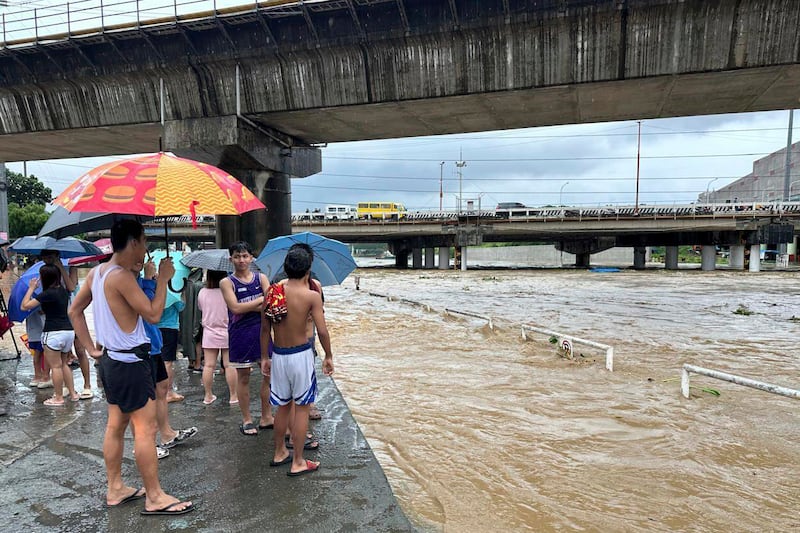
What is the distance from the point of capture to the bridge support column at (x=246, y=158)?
13664 millimetres

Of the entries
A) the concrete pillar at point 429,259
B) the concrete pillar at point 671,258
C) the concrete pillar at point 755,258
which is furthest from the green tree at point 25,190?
the concrete pillar at point 755,258

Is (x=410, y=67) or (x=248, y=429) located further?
(x=410, y=67)

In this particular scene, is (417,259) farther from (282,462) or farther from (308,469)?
(308,469)

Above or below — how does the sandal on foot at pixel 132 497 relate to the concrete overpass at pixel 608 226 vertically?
below

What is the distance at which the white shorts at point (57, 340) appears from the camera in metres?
5.77

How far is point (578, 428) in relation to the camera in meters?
6.31

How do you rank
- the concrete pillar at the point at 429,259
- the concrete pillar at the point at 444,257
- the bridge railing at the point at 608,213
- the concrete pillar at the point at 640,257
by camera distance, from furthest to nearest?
1. the concrete pillar at the point at 429,259
2. the concrete pillar at the point at 444,257
3. the concrete pillar at the point at 640,257
4. the bridge railing at the point at 608,213

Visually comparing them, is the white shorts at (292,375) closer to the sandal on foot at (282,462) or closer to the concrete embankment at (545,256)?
the sandal on foot at (282,462)

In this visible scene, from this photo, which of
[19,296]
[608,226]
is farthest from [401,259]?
[19,296]

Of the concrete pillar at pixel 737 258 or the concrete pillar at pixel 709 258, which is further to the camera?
the concrete pillar at pixel 737 258

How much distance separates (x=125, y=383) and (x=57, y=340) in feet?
10.9

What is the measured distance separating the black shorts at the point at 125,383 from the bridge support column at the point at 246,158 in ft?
36.3

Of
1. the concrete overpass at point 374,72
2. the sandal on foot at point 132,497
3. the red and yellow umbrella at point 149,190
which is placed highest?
the concrete overpass at point 374,72

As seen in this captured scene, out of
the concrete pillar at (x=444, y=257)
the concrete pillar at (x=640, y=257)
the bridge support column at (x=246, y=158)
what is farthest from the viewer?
the concrete pillar at (x=444, y=257)
